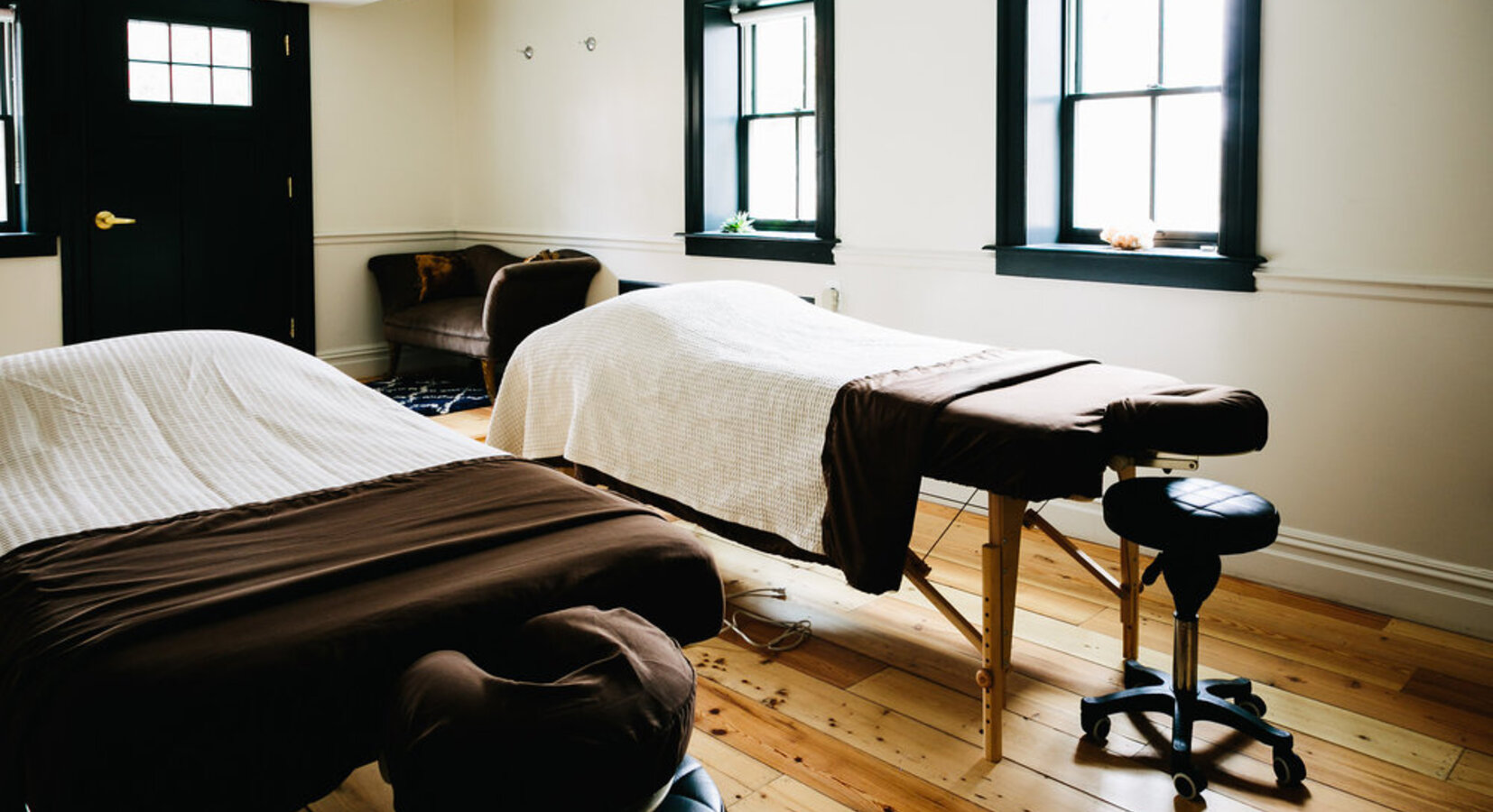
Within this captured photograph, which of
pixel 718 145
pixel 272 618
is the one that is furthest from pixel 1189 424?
pixel 718 145

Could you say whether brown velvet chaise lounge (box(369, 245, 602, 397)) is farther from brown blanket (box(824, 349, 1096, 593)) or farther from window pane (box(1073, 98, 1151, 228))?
brown blanket (box(824, 349, 1096, 593))

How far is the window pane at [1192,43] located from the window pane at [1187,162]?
7 cm

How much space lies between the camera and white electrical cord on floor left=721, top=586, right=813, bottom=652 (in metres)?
3.19

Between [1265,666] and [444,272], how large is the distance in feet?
17.2

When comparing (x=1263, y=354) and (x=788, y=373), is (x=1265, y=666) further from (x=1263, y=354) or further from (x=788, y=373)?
(x=788, y=373)

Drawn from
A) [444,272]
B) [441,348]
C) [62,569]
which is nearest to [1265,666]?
[62,569]

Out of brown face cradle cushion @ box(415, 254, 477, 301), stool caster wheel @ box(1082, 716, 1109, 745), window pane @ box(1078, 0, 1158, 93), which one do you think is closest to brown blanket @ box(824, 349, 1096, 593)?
stool caster wheel @ box(1082, 716, 1109, 745)

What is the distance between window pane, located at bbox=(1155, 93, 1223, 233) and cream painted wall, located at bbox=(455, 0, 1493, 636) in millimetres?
341

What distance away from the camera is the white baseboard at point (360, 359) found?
7.02 metres

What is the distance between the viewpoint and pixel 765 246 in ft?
17.4

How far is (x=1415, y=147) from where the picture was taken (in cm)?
322

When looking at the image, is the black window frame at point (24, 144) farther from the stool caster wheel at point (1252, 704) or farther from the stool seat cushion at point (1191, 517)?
the stool caster wheel at point (1252, 704)

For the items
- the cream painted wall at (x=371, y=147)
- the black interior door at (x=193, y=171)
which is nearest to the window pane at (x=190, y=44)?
the black interior door at (x=193, y=171)

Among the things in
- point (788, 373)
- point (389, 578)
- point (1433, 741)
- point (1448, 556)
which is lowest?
point (1433, 741)
